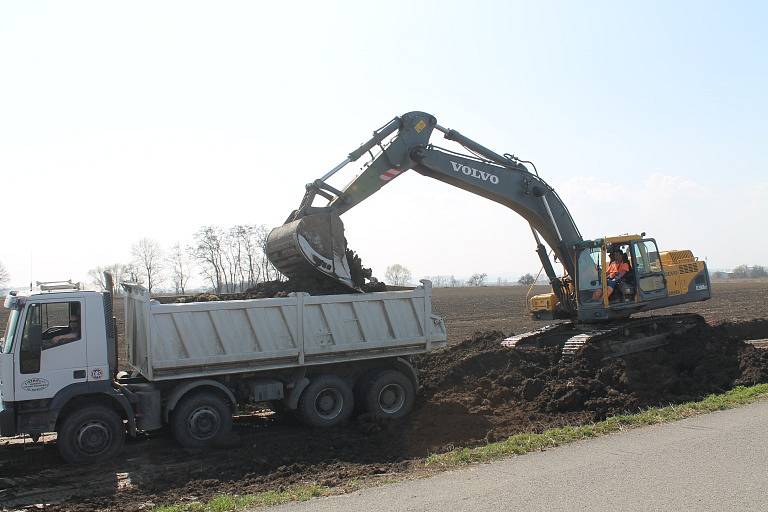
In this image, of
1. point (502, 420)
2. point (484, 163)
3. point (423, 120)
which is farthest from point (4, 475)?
point (484, 163)

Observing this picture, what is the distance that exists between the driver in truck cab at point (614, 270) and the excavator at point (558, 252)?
0.03m

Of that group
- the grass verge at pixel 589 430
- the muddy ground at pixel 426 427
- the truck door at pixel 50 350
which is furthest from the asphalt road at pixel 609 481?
the truck door at pixel 50 350

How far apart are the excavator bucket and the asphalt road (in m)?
5.24

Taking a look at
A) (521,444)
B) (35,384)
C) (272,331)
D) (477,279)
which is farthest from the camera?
(477,279)

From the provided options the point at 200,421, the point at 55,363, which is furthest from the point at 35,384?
the point at 200,421

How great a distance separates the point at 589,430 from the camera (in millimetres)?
9508

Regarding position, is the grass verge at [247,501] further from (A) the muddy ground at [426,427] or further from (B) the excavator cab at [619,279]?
(B) the excavator cab at [619,279]

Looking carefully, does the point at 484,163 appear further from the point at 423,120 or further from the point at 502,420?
the point at 502,420

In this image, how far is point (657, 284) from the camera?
52.3ft

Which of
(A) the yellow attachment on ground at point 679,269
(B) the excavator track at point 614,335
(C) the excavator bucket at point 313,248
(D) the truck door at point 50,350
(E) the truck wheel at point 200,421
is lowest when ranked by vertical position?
(E) the truck wheel at point 200,421

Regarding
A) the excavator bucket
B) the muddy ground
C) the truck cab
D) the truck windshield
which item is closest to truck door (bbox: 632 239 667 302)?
the muddy ground

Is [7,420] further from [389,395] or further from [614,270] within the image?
[614,270]

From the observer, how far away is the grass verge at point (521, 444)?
7.44m

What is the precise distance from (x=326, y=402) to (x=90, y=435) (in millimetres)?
3661
